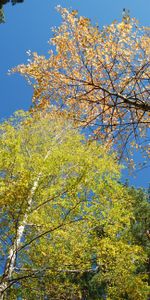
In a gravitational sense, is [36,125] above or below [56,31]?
above

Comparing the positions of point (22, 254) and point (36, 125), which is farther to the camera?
point (36, 125)

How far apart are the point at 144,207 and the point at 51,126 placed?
602cm

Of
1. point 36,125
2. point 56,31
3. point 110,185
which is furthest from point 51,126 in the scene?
point 56,31

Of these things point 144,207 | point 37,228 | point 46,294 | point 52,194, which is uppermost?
point 144,207

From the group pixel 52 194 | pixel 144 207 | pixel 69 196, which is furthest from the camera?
pixel 144 207

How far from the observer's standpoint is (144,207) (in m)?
15.1

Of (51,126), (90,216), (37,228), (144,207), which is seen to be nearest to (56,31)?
(90,216)

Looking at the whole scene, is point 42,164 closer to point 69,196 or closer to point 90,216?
point 69,196

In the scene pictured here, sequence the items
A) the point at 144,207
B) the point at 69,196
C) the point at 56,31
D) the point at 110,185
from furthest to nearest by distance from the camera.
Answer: the point at 144,207
the point at 110,185
the point at 69,196
the point at 56,31

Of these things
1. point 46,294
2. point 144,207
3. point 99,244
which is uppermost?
point 144,207

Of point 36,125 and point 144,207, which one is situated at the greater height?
point 36,125

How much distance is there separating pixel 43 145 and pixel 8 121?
1608 mm

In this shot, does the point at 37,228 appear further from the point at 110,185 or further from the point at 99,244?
the point at 110,185

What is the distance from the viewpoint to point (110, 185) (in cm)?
869
